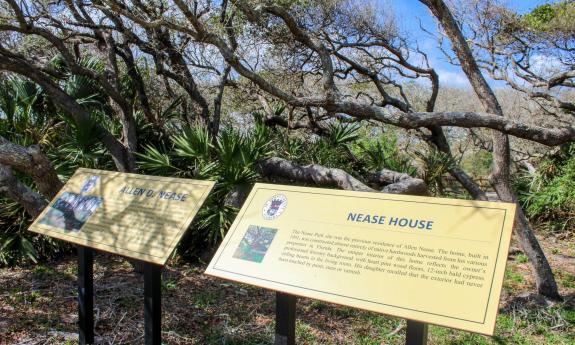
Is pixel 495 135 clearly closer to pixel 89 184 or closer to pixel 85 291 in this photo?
pixel 89 184

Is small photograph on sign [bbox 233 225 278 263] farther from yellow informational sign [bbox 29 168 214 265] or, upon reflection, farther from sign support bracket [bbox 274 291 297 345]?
yellow informational sign [bbox 29 168 214 265]

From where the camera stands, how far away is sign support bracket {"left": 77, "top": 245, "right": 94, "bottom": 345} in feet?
12.8

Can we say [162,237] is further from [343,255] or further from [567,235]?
[567,235]

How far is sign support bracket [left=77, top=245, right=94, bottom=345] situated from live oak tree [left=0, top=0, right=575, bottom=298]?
4.19 ft

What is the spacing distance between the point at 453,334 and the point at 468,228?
2.90m

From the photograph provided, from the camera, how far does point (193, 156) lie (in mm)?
7656

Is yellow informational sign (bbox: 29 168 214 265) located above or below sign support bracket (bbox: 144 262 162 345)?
above

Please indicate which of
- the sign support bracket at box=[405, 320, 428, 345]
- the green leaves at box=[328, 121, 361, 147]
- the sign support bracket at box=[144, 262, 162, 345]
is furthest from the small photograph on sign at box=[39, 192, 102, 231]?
the green leaves at box=[328, 121, 361, 147]

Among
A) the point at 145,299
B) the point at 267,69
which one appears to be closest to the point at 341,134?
the point at 267,69

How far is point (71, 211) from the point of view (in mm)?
3982

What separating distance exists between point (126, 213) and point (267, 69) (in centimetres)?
601

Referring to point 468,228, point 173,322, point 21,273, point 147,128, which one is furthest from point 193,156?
point 468,228

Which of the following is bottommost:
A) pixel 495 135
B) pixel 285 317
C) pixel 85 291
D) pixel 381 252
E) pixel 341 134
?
pixel 85 291

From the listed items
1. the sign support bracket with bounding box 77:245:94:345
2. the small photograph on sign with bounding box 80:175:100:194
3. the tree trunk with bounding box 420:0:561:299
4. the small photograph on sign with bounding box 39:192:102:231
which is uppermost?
the tree trunk with bounding box 420:0:561:299
